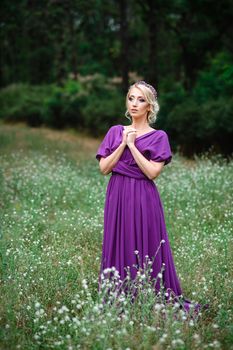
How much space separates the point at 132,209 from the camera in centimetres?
477

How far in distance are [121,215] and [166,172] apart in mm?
6725

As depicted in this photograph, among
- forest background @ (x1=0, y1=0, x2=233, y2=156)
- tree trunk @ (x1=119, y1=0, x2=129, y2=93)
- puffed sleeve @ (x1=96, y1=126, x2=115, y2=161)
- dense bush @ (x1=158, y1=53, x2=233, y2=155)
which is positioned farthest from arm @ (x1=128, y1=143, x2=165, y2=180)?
tree trunk @ (x1=119, y1=0, x2=129, y2=93)

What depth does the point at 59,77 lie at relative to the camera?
31.2 meters

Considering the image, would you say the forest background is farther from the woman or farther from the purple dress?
the purple dress

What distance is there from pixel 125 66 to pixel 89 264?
16636 millimetres

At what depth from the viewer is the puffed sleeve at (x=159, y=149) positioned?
4707 millimetres

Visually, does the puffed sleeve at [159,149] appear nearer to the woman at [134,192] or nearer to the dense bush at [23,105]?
the woman at [134,192]

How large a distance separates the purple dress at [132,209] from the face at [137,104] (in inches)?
8.1

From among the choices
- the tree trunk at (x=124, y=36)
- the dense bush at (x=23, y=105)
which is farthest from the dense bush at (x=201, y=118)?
the dense bush at (x=23, y=105)

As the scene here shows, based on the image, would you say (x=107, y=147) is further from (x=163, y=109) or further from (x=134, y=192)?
(x=163, y=109)

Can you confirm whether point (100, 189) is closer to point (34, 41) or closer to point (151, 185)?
point (151, 185)

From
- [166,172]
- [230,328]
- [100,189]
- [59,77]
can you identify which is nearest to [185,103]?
[166,172]

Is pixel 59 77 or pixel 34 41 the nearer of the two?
pixel 59 77

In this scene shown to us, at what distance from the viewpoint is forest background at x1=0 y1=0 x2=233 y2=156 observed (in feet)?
53.2
